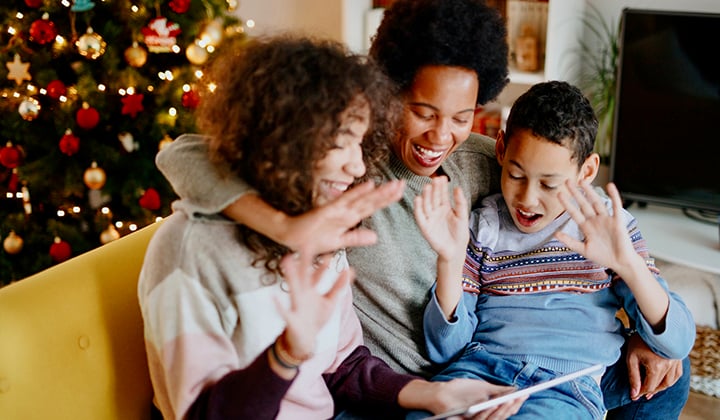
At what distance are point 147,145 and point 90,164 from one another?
207 mm

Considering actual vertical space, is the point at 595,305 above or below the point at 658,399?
above

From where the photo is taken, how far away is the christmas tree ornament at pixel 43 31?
7.72ft

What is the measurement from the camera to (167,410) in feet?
3.65

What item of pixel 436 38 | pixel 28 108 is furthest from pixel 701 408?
pixel 28 108

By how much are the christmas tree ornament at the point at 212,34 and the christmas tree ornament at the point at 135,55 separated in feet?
0.70

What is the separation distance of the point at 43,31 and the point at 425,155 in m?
1.60

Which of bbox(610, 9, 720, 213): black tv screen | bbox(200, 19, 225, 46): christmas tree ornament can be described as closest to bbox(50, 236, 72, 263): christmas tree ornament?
bbox(200, 19, 225, 46): christmas tree ornament

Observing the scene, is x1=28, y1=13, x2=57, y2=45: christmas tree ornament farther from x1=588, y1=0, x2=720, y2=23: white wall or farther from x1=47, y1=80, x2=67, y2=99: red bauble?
x1=588, y1=0, x2=720, y2=23: white wall

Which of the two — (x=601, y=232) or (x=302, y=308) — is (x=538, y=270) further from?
(x=302, y=308)

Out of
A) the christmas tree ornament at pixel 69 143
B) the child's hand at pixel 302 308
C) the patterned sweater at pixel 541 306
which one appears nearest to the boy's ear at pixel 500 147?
the patterned sweater at pixel 541 306

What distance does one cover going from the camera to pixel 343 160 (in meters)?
1.05

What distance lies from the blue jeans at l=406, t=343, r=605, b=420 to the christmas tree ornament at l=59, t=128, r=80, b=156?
1.63 metres

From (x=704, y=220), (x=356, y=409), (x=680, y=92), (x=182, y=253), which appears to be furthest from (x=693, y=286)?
(x=182, y=253)

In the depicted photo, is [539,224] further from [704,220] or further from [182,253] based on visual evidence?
[704,220]
